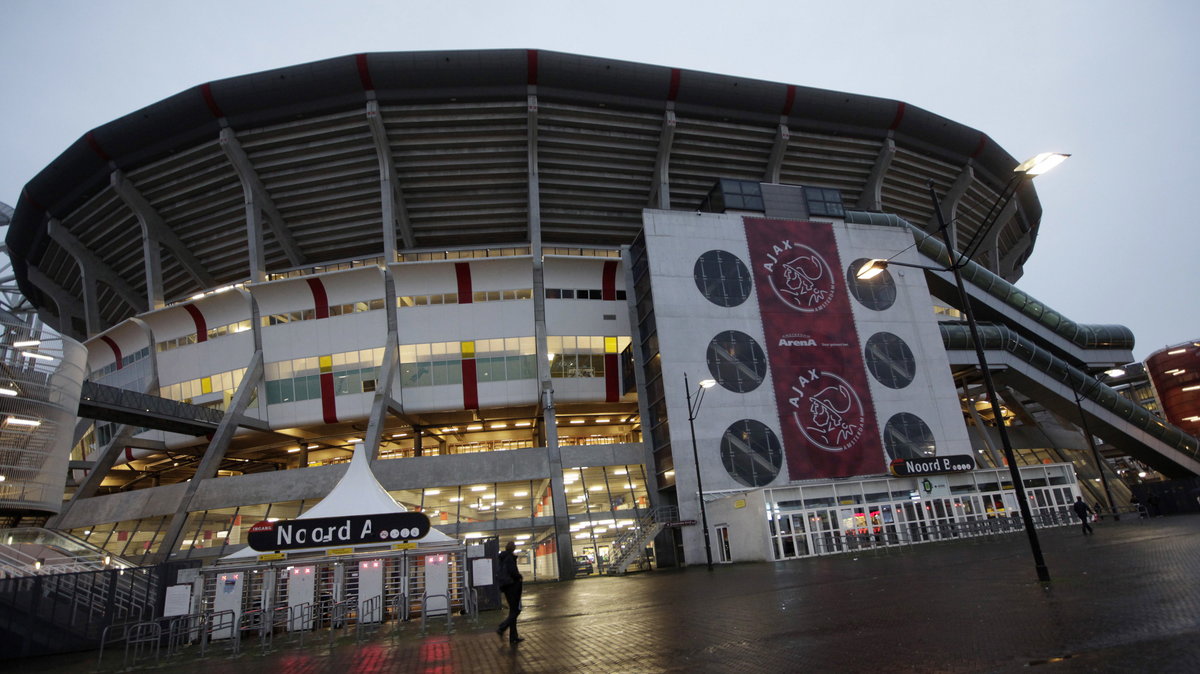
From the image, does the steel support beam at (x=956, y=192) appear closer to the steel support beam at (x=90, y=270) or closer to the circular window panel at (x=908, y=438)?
the circular window panel at (x=908, y=438)

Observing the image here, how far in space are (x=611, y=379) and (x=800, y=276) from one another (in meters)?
13.1

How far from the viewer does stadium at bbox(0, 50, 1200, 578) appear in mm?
34062

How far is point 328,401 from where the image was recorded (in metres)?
39.5

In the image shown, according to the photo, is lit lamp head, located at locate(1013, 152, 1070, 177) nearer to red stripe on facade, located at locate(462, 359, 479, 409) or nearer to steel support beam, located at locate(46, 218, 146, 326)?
red stripe on facade, located at locate(462, 359, 479, 409)

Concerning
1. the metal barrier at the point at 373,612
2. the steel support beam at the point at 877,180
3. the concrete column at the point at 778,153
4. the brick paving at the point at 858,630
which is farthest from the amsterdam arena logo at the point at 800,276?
the metal barrier at the point at 373,612

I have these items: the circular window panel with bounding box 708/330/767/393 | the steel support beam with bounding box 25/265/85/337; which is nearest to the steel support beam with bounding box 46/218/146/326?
the steel support beam with bounding box 25/265/85/337

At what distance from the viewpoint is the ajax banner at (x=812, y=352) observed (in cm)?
3462

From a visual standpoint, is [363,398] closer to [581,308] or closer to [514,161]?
[581,308]

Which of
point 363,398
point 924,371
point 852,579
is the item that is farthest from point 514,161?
point 852,579

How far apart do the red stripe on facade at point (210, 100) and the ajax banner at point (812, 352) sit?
30803mm

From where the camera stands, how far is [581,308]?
41281mm

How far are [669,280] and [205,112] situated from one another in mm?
27843

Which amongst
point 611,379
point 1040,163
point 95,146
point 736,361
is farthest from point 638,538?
point 95,146

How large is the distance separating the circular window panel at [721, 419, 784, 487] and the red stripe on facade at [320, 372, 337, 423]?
23348mm
